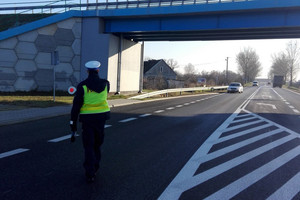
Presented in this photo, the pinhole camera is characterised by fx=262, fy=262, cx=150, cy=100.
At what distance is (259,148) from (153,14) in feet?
54.1

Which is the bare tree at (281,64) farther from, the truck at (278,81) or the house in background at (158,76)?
the house in background at (158,76)

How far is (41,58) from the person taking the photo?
20172 mm

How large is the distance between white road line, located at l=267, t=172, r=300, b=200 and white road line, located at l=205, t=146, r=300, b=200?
0.41 m

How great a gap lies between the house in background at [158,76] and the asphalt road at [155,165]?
101ft

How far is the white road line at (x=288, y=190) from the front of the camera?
375 centimetres

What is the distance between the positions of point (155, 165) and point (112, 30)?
1882 centimetres

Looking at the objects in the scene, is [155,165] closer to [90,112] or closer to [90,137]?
[90,137]

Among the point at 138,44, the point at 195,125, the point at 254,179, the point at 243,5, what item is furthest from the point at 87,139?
the point at 138,44

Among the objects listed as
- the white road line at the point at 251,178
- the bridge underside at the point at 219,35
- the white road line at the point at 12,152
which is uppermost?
the bridge underside at the point at 219,35

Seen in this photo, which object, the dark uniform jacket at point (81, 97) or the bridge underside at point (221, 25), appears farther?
the bridge underside at point (221, 25)

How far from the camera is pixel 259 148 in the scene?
21.2ft

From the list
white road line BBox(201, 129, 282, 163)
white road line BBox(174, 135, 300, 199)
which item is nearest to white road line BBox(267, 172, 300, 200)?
white road line BBox(174, 135, 300, 199)

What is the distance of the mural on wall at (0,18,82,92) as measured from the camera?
62.0 feet

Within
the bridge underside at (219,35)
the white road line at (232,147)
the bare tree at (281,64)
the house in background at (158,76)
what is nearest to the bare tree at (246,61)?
the bare tree at (281,64)
